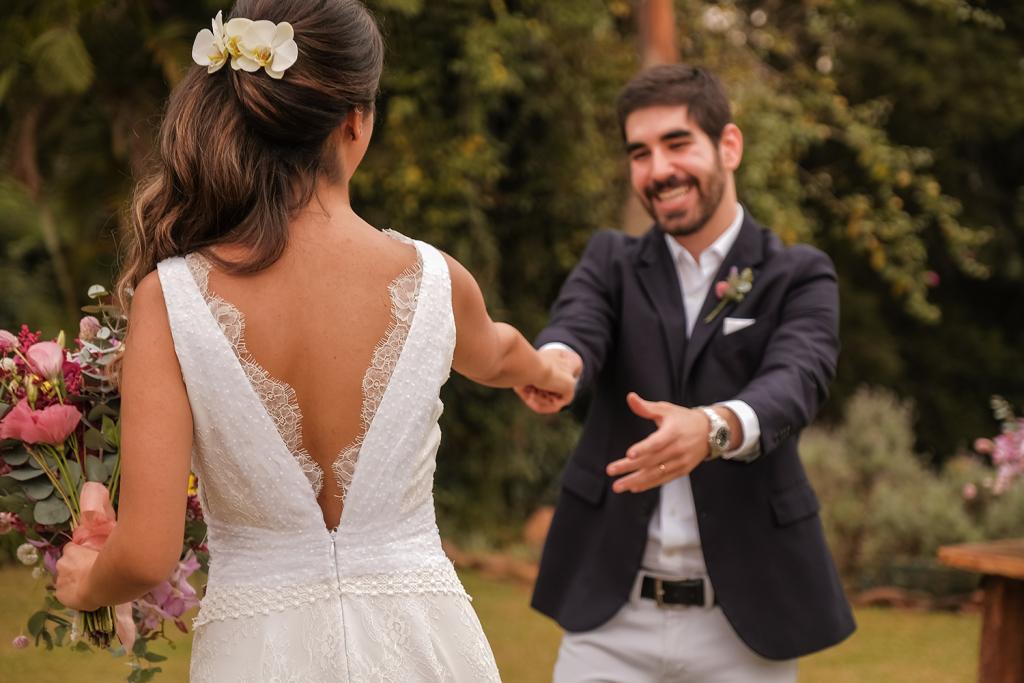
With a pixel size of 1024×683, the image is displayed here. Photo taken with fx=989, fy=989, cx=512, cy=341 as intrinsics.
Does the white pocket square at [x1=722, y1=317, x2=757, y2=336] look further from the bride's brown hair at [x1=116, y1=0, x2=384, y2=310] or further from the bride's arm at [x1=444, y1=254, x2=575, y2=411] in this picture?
the bride's brown hair at [x1=116, y1=0, x2=384, y2=310]

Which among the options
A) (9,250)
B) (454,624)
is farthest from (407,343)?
(9,250)

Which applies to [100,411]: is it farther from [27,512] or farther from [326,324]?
[326,324]

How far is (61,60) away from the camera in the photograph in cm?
581

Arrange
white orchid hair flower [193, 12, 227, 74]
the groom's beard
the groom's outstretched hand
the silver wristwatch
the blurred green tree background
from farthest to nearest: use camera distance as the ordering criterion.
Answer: the blurred green tree background < the groom's beard < the silver wristwatch < the groom's outstretched hand < white orchid hair flower [193, 12, 227, 74]

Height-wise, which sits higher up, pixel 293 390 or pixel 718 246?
pixel 718 246

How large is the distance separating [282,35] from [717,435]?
126cm

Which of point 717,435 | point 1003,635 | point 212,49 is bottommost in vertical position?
point 1003,635

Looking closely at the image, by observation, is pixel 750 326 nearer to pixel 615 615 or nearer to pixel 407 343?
pixel 615 615

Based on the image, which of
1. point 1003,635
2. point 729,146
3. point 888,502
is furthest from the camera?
point 888,502

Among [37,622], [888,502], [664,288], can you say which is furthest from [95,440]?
[888,502]

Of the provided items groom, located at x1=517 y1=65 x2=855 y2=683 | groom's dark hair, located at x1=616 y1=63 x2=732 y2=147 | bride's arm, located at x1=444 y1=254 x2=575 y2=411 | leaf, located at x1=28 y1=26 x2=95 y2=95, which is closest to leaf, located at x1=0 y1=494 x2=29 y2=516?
bride's arm, located at x1=444 y1=254 x2=575 y2=411

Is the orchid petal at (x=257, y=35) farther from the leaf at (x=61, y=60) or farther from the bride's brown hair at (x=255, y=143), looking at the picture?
the leaf at (x=61, y=60)

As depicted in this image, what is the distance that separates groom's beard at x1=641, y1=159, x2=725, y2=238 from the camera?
2754 mm

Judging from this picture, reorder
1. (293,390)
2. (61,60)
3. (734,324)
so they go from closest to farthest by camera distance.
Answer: (293,390), (734,324), (61,60)
